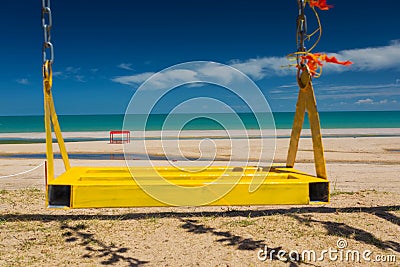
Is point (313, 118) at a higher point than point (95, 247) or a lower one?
higher

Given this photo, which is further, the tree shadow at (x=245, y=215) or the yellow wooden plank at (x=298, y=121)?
the yellow wooden plank at (x=298, y=121)

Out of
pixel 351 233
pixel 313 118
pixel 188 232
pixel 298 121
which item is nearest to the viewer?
pixel 313 118

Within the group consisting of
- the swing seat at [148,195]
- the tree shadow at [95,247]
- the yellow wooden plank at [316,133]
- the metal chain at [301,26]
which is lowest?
the tree shadow at [95,247]

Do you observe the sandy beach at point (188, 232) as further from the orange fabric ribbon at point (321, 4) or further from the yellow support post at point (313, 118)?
the orange fabric ribbon at point (321, 4)

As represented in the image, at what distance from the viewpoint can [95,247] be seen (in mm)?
4621

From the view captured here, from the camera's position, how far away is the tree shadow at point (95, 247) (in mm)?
4238

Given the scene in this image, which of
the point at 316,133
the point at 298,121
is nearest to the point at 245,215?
the point at 298,121

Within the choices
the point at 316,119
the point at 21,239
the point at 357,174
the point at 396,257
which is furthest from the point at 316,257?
the point at 357,174

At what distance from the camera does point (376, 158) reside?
56.1ft

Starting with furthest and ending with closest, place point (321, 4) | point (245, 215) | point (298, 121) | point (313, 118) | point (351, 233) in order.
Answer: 1. point (245, 215)
2. point (298, 121)
3. point (351, 233)
4. point (313, 118)
5. point (321, 4)

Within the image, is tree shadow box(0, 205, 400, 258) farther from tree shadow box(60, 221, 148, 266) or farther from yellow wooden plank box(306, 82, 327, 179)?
yellow wooden plank box(306, 82, 327, 179)

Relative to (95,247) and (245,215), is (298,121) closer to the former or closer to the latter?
(245,215)

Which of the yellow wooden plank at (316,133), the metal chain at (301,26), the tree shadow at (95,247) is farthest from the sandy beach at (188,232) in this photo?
the metal chain at (301,26)

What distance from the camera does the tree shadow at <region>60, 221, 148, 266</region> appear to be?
4238 mm
